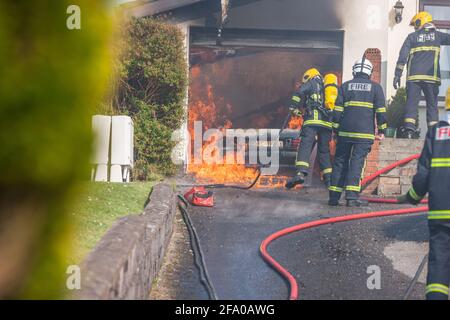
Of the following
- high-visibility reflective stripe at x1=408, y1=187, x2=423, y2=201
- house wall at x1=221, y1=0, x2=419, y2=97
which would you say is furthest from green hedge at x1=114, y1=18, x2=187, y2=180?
high-visibility reflective stripe at x1=408, y1=187, x2=423, y2=201

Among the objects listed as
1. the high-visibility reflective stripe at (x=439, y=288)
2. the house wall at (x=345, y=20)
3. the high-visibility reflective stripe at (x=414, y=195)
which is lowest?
the high-visibility reflective stripe at (x=439, y=288)

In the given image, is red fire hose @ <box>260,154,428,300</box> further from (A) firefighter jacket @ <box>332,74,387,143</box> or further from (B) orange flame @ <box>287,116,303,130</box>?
(B) orange flame @ <box>287,116,303,130</box>

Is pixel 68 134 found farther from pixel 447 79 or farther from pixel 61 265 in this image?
pixel 447 79

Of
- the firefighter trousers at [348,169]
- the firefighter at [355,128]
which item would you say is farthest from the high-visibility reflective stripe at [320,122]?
the firefighter trousers at [348,169]

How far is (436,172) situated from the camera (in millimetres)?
5863

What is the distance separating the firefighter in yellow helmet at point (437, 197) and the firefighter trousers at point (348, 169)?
4.71m

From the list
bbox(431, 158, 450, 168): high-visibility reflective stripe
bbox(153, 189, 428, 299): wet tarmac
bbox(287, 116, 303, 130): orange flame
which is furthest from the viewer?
bbox(287, 116, 303, 130): orange flame

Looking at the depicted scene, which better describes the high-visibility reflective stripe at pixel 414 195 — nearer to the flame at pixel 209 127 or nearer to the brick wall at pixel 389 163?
the brick wall at pixel 389 163

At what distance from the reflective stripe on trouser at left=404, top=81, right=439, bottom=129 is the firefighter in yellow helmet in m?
6.88

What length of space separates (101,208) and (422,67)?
7157mm

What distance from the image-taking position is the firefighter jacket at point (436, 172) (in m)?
5.77

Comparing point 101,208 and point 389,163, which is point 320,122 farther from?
point 101,208

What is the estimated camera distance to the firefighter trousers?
10.8 m
